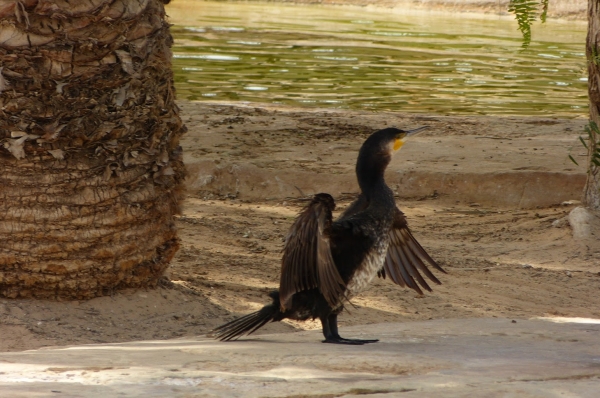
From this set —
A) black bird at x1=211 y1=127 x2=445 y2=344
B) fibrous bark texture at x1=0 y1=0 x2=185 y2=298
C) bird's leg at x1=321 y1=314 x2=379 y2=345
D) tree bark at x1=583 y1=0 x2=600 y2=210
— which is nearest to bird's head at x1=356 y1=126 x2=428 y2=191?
black bird at x1=211 y1=127 x2=445 y2=344

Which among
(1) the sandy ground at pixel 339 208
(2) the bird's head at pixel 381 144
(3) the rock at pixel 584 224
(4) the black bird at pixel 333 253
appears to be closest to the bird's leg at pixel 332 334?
(4) the black bird at pixel 333 253

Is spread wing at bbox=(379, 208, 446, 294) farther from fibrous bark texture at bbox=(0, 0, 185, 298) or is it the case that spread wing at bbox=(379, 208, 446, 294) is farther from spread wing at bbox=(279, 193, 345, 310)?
fibrous bark texture at bbox=(0, 0, 185, 298)

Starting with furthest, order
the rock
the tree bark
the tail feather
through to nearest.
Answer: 1. the rock
2. the tree bark
3. the tail feather

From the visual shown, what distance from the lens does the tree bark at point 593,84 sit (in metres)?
6.60

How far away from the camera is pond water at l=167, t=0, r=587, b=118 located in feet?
42.8

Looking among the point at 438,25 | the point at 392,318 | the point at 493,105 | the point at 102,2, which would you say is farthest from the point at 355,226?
the point at 438,25

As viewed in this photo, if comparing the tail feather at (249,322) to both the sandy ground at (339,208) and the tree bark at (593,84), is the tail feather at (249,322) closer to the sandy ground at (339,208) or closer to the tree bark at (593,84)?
the sandy ground at (339,208)

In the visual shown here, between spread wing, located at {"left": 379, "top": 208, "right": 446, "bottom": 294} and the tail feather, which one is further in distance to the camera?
spread wing, located at {"left": 379, "top": 208, "right": 446, "bottom": 294}

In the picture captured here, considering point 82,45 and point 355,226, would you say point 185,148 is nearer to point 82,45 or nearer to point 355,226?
point 82,45

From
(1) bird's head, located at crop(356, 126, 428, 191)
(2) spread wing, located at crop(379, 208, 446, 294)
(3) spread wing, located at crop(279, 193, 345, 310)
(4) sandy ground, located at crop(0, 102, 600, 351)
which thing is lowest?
(4) sandy ground, located at crop(0, 102, 600, 351)

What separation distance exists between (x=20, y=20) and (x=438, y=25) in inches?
809

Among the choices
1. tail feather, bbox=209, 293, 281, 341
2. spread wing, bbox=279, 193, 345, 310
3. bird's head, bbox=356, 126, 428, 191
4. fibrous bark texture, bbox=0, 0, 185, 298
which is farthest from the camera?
fibrous bark texture, bbox=0, 0, 185, 298

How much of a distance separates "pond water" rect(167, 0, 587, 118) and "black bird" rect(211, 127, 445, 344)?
785 centimetres

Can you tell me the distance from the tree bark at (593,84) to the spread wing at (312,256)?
11.3 ft
